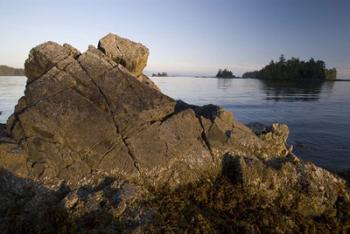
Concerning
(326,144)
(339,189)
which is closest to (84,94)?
(339,189)

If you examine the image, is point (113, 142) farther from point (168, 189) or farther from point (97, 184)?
point (168, 189)

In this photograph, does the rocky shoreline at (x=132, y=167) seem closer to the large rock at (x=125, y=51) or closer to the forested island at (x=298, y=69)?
the large rock at (x=125, y=51)

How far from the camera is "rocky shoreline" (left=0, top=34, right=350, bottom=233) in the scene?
359 inches

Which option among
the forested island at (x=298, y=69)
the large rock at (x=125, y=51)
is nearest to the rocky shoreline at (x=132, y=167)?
the large rock at (x=125, y=51)

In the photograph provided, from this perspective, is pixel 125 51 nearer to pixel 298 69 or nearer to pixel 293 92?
pixel 293 92

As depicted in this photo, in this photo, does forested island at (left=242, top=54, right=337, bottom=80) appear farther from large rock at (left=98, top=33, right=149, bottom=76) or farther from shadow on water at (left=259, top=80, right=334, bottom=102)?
large rock at (left=98, top=33, right=149, bottom=76)

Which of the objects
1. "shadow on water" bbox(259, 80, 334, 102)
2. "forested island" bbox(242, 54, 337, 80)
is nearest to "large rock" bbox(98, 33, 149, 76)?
"shadow on water" bbox(259, 80, 334, 102)

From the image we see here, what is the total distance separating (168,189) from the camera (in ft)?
34.8

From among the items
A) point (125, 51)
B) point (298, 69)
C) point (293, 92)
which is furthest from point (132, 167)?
point (298, 69)

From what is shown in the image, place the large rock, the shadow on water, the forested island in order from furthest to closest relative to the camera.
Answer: the forested island → the shadow on water → the large rock

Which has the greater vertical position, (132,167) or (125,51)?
(125,51)

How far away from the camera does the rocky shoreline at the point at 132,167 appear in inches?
359

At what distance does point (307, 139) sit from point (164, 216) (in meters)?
22.8

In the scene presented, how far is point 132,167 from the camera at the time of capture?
430 inches
